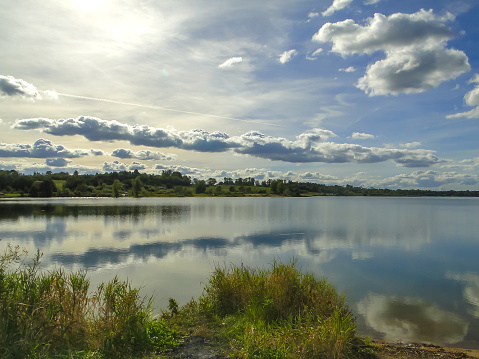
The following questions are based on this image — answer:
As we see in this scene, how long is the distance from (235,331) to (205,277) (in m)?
9.83

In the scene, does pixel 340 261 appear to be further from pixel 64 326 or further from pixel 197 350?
pixel 64 326

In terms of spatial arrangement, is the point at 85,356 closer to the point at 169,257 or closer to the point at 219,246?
the point at 169,257

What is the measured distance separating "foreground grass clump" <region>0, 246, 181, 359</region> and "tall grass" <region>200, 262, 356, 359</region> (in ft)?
6.72

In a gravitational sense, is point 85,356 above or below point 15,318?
below

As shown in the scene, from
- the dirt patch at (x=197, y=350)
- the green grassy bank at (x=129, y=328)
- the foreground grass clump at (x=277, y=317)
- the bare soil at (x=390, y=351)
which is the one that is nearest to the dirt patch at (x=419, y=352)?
the bare soil at (x=390, y=351)

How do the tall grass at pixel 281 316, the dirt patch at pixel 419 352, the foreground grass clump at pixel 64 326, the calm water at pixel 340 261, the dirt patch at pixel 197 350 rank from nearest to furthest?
the foreground grass clump at pixel 64 326 < the dirt patch at pixel 197 350 < the tall grass at pixel 281 316 < the dirt patch at pixel 419 352 < the calm water at pixel 340 261

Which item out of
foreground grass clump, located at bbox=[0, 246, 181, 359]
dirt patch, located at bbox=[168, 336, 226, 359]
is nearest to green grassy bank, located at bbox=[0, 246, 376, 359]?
foreground grass clump, located at bbox=[0, 246, 181, 359]

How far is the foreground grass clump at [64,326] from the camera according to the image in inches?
261

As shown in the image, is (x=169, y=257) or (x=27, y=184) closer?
(x=169, y=257)

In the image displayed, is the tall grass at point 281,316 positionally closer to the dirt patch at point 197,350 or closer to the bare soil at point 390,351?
the dirt patch at point 197,350

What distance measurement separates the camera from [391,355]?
338 inches

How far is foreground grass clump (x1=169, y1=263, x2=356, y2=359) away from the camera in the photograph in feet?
24.5

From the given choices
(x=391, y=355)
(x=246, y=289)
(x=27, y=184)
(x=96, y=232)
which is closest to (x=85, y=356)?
(x=246, y=289)

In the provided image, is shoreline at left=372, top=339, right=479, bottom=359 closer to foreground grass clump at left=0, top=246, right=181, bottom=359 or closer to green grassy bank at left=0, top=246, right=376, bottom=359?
green grassy bank at left=0, top=246, right=376, bottom=359
